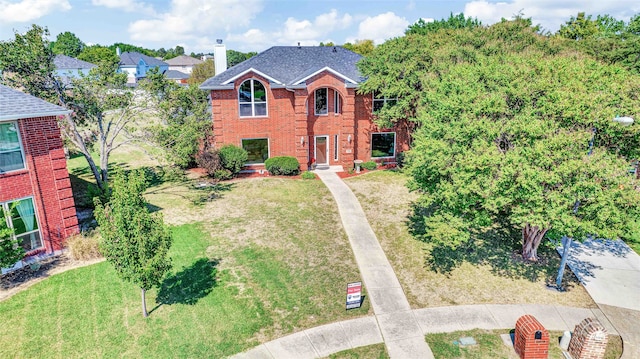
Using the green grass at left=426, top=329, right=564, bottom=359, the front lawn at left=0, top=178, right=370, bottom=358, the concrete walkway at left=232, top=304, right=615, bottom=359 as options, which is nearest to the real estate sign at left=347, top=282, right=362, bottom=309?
the front lawn at left=0, top=178, right=370, bottom=358

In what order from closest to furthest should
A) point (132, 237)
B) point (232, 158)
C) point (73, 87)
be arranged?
point (132, 237) < point (73, 87) < point (232, 158)

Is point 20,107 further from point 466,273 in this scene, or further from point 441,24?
point 441,24

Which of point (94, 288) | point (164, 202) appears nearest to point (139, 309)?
point (94, 288)

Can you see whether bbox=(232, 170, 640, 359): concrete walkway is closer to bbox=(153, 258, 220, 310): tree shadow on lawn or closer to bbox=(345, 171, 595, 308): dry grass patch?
bbox=(345, 171, 595, 308): dry grass patch

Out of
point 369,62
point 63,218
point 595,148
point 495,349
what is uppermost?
point 369,62

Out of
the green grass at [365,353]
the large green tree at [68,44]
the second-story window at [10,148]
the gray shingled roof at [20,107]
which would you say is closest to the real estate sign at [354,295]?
the green grass at [365,353]

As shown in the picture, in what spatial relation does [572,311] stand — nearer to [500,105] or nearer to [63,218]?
[500,105]

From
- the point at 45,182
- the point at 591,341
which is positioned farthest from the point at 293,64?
the point at 591,341

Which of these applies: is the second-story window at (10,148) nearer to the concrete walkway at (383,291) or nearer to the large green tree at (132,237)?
the large green tree at (132,237)
